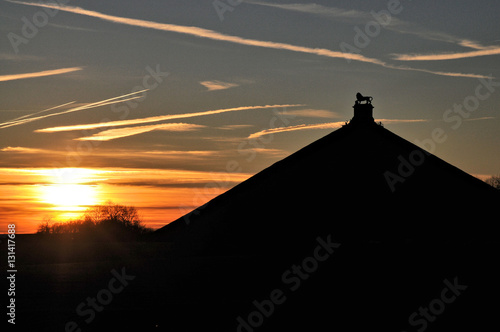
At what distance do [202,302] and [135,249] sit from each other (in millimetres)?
13795

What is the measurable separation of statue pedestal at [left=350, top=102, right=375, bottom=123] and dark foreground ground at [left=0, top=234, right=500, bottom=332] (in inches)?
175

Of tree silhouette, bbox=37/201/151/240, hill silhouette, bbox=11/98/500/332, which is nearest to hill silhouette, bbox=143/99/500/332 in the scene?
hill silhouette, bbox=11/98/500/332

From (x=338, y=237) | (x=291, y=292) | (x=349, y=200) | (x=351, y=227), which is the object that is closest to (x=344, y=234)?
(x=338, y=237)

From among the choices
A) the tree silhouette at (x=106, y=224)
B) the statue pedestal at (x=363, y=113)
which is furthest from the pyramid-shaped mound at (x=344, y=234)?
the tree silhouette at (x=106, y=224)

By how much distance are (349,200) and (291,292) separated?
4540 millimetres

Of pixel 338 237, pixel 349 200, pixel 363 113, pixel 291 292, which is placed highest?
pixel 363 113

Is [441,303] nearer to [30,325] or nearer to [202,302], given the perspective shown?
[202,302]

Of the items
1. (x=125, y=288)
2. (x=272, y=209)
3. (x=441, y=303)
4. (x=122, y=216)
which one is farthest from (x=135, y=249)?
(x=122, y=216)

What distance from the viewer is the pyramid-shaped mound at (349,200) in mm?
20156

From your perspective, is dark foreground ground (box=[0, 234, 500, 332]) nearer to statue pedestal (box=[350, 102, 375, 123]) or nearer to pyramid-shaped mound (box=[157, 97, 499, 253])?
pyramid-shaped mound (box=[157, 97, 499, 253])

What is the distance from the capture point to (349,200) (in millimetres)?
20781

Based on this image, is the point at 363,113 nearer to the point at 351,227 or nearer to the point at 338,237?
the point at 351,227

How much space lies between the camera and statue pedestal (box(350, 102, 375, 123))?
20781 millimetres

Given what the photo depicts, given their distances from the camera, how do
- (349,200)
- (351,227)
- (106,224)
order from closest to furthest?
(351,227) → (349,200) → (106,224)
